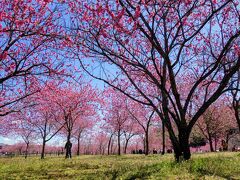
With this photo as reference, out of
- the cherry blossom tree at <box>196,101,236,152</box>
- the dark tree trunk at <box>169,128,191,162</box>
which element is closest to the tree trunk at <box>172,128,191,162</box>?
the dark tree trunk at <box>169,128,191,162</box>

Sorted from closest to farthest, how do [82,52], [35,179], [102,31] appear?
1. [35,179]
2. [102,31]
3. [82,52]

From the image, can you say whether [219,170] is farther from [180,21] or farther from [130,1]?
[130,1]

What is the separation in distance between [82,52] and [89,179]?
6808mm

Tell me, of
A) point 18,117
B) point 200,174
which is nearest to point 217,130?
point 18,117

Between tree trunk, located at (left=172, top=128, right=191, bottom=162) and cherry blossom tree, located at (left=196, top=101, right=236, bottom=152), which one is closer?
tree trunk, located at (left=172, top=128, right=191, bottom=162)

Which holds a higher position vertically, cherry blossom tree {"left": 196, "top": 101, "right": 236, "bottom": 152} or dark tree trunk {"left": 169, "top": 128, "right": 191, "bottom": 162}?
cherry blossom tree {"left": 196, "top": 101, "right": 236, "bottom": 152}

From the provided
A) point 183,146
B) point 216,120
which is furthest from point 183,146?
point 216,120

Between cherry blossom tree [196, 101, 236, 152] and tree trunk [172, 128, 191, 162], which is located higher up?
cherry blossom tree [196, 101, 236, 152]

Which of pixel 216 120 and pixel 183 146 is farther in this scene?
pixel 216 120

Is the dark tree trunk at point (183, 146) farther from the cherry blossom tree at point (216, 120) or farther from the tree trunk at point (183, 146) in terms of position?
the cherry blossom tree at point (216, 120)

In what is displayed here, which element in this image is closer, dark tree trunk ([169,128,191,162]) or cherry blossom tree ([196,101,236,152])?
dark tree trunk ([169,128,191,162])

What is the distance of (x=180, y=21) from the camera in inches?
465

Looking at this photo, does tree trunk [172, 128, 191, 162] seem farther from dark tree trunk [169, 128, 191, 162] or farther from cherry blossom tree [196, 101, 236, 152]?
cherry blossom tree [196, 101, 236, 152]

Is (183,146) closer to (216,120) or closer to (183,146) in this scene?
(183,146)
